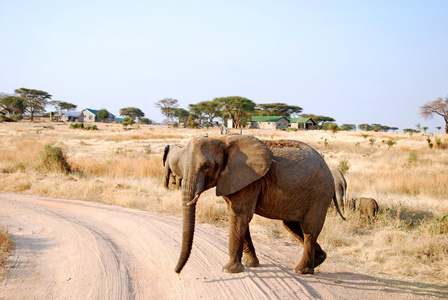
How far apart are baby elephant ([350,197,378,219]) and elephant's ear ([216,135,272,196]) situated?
5856 millimetres

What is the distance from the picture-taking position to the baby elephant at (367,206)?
31.2 ft

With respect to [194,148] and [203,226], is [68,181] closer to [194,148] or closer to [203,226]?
[203,226]

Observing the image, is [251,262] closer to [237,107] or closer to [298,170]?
[298,170]

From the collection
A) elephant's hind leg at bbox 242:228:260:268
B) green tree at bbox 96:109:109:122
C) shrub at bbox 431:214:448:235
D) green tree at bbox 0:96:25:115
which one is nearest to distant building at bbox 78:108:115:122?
green tree at bbox 96:109:109:122

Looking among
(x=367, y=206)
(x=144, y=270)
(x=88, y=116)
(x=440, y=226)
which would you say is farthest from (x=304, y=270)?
(x=88, y=116)

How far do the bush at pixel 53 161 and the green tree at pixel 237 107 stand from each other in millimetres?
54513

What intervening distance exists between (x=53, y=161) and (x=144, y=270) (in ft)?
39.7

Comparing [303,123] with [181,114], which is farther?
[181,114]

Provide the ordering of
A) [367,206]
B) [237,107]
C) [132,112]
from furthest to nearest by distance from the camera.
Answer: [132,112] < [237,107] < [367,206]

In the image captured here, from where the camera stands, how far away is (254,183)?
4895 mm

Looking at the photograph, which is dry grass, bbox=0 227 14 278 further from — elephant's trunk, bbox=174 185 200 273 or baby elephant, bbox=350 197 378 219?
baby elephant, bbox=350 197 378 219

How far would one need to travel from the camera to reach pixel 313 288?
191 inches

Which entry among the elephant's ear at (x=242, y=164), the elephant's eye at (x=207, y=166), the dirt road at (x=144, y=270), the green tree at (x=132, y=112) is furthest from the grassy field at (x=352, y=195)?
the green tree at (x=132, y=112)

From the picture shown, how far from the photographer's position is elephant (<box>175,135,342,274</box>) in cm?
454
